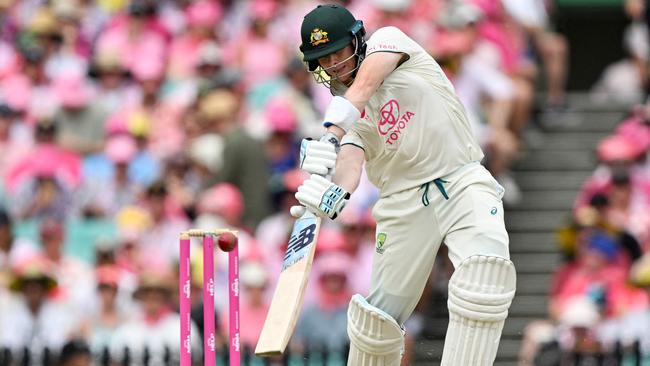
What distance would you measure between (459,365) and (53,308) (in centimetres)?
476

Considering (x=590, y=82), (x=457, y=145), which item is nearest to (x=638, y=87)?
(x=590, y=82)

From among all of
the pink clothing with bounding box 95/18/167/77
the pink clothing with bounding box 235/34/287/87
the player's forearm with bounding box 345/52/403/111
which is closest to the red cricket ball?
the player's forearm with bounding box 345/52/403/111

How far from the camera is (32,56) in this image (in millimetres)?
14938

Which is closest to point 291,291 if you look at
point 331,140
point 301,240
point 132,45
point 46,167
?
point 301,240

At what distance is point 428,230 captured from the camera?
8719mm

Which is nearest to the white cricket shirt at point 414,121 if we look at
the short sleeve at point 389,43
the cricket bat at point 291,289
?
the short sleeve at point 389,43

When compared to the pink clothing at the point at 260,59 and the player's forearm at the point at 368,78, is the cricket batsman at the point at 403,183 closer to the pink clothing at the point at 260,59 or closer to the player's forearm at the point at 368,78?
the player's forearm at the point at 368,78

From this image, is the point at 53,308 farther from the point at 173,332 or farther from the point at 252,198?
the point at 252,198

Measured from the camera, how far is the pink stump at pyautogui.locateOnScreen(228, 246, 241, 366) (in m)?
8.19

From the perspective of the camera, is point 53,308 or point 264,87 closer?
point 53,308

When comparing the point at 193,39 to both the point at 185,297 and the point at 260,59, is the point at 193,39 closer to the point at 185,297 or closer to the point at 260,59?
the point at 260,59

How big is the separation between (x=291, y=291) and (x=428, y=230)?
0.93 meters

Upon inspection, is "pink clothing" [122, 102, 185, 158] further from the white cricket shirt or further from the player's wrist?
the player's wrist

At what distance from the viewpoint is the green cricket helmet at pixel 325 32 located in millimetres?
8367
